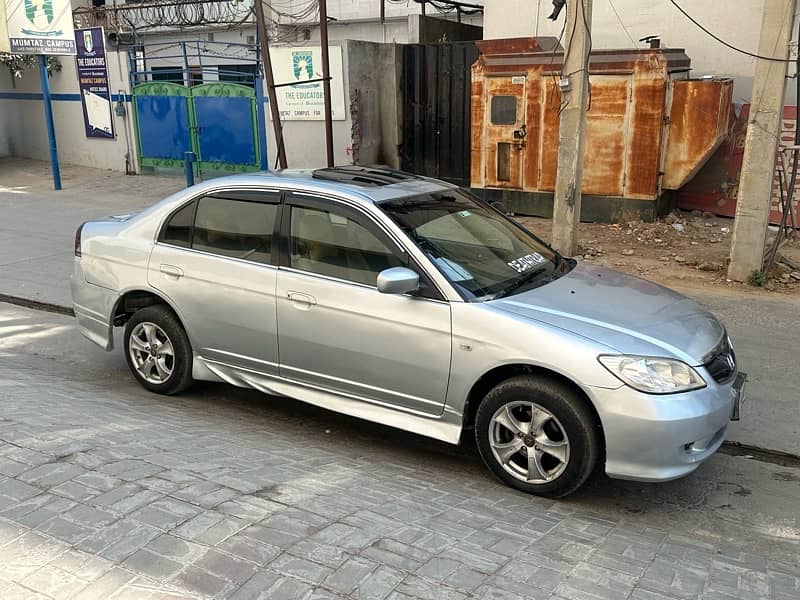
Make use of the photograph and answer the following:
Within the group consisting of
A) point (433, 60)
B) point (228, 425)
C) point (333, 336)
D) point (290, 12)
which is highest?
Answer: point (290, 12)

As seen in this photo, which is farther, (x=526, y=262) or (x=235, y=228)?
(x=235, y=228)

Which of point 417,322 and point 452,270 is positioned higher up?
point 452,270

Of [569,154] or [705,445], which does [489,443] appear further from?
[569,154]

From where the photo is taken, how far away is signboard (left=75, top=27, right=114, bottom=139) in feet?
57.1

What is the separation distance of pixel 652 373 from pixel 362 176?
2371 millimetres

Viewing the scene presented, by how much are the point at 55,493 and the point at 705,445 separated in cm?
311

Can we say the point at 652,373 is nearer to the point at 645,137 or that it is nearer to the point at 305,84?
the point at 645,137

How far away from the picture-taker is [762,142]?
7.97 m

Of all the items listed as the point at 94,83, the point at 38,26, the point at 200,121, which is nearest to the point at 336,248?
the point at 200,121

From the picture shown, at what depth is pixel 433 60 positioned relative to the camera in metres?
13.9

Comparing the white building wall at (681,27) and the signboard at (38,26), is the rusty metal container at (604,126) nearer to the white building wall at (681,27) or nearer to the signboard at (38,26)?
the white building wall at (681,27)

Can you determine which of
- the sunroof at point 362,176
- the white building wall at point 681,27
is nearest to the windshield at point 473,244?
the sunroof at point 362,176

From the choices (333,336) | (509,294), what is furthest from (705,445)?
(333,336)

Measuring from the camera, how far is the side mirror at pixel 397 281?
409 centimetres
